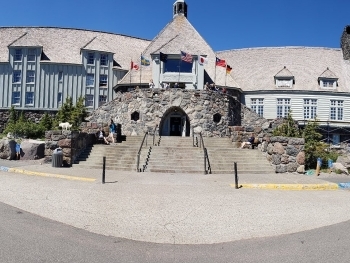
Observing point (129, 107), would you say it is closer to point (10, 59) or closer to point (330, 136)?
point (10, 59)

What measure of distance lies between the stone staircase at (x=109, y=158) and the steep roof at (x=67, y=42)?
878 inches

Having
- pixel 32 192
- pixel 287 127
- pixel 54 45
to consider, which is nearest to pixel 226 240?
pixel 32 192

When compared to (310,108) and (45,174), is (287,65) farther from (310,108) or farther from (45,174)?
(45,174)

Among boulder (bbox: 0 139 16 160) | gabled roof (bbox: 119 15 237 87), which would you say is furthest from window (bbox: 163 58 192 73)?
boulder (bbox: 0 139 16 160)

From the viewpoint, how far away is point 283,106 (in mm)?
37625

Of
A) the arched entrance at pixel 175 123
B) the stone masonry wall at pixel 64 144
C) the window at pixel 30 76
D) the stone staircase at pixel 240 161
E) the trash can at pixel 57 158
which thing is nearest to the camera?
the trash can at pixel 57 158

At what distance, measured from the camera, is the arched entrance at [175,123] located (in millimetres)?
28703

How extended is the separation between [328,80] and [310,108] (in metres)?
4.20

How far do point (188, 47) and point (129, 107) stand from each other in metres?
9.37

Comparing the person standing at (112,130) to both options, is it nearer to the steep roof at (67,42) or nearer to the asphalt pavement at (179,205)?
the asphalt pavement at (179,205)

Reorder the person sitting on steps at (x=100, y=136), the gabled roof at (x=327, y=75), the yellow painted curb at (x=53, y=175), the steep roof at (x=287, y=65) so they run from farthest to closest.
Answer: the steep roof at (x=287, y=65) → the gabled roof at (x=327, y=75) → the person sitting on steps at (x=100, y=136) → the yellow painted curb at (x=53, y=175)

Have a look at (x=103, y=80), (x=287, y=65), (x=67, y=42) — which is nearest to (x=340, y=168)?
(x=287, y=65)

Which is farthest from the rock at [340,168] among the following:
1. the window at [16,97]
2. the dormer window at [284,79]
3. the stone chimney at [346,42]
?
the window at [16,97]

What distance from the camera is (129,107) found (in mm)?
28812
